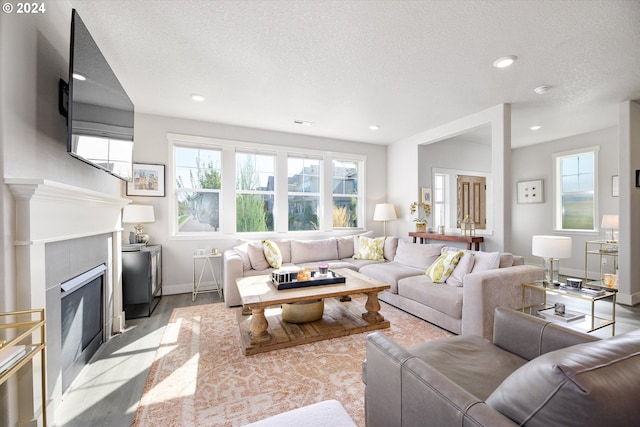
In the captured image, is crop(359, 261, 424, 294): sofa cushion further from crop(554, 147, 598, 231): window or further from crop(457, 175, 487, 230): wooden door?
crop(554, 147, 598, 231): window

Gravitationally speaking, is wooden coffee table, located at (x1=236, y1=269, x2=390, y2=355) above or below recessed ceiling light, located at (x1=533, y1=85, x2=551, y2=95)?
below

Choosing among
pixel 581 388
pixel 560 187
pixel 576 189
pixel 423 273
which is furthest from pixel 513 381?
pixel 560 187

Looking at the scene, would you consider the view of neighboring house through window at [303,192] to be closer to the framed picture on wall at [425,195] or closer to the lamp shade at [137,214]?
the framed picture on wall at [425,195]

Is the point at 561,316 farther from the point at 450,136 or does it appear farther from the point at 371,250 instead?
the point at 450,136

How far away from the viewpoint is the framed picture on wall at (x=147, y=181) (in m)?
3.98

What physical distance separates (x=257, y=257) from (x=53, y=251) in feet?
7.87

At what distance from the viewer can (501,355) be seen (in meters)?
1.48

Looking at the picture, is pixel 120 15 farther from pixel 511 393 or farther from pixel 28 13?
pixel 511 393

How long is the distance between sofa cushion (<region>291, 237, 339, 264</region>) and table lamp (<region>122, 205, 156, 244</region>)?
6.74ft

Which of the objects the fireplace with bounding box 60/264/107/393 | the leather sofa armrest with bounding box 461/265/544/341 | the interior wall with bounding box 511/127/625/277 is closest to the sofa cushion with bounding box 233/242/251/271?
the fireplace with bounding box 60/264/107/393

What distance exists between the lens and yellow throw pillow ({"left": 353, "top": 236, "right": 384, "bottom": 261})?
4.51 metres

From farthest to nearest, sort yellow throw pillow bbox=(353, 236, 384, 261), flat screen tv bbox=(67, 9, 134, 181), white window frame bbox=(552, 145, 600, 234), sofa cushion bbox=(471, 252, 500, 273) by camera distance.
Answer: white window frame bbox=(552, 145, 600, 234), yellow throw pillow bbox=(353, 236, 384, 261), sofa cushion bbox=(471, 252, 500, 273), flat screen tv bbox=(67, 9, 134, 181)

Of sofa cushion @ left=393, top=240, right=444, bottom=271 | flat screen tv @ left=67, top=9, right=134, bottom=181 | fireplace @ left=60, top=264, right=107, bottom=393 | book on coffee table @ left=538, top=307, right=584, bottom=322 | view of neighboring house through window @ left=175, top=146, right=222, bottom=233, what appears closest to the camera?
flat screen tv @ left=67, top=9, right=134, bottom=181

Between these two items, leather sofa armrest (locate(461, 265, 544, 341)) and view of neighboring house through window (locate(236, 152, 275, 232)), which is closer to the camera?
leather sofa armrest (locate(461, 265, 544, 341))
